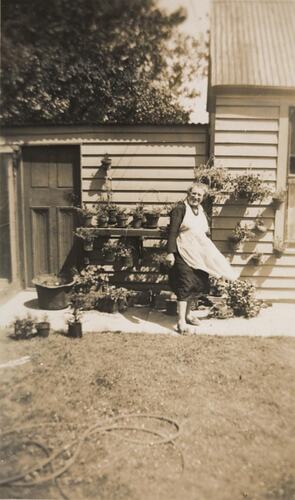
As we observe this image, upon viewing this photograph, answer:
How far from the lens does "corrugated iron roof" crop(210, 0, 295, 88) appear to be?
6.46 metres

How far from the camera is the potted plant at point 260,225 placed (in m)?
6.72

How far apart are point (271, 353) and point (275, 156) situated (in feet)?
9.55

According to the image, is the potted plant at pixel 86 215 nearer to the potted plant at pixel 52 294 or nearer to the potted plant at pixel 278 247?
the potted plant at pixel 52 294

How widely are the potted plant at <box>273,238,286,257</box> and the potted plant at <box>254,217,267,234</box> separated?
0.24 m

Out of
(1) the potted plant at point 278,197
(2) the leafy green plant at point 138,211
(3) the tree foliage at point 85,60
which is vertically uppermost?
(3) the tree foliage at point 85,60

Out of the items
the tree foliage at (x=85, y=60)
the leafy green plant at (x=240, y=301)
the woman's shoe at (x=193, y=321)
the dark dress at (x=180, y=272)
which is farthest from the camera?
the tree foliage at (x=85, y=60)

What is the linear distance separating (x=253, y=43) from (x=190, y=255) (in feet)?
11.0

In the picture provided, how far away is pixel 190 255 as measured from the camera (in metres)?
5.79

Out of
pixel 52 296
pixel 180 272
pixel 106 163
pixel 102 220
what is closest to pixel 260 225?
pixel 180 272

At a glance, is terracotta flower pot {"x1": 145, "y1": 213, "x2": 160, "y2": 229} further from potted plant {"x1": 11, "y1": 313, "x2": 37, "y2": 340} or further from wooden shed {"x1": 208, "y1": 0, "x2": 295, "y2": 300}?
potted plant {"x1": 11, "y1": 313, "x2": 37, "y2": 340}

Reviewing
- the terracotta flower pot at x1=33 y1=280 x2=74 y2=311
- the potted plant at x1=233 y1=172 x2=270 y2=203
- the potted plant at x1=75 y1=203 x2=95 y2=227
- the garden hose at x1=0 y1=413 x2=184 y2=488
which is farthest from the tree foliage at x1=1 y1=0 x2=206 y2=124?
the garden hose at x1=0 y1=413 x2=184 y2=488

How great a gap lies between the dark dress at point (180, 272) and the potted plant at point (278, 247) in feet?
4.90

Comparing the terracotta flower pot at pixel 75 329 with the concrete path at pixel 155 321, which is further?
the concrete path at pixel 155 321

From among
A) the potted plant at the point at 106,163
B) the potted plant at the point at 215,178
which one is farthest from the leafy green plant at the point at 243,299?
the potted plant at the point at 106,163
